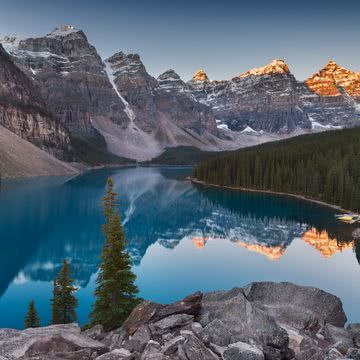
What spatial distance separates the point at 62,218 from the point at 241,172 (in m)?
74.4

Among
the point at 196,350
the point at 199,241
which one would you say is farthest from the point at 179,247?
the point at 196,350

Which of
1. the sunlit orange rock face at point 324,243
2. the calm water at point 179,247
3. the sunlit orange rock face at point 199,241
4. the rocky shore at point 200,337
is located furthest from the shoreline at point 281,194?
the rocky shore at point 200,337

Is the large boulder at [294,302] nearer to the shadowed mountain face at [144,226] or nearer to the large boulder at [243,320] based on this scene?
the large boulder at [243,320]

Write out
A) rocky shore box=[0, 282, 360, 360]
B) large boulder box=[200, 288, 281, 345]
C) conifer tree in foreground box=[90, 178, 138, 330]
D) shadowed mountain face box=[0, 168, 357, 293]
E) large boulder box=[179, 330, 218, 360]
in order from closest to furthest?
large boulder box=[179, 330, 218, 360]
rocky shore box=[0, 282, 360, 360]
large boulder box=[200, 288, 281, 345]
conifer tree in foreground box=[90, 178, 138, 330]
shadowed mountain face box=[0, 168, 357, 293]

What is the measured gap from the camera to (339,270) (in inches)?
1861

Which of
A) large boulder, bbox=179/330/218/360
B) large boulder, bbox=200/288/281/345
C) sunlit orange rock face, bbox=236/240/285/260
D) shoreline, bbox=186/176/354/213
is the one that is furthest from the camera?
shoreline, bbox=186/176/354/213

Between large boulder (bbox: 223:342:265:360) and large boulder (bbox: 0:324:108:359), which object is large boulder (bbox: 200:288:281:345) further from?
large boulder (bbox: 0:324:108:359)

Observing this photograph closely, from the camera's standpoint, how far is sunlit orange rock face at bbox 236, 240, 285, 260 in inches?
2172

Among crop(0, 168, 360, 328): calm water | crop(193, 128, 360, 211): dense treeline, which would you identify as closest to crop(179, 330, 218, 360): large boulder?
crop(0, 168, 360, 328): calm water

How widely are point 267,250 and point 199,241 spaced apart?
11.0 metres

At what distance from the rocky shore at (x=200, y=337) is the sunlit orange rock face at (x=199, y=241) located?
4278 centimetres

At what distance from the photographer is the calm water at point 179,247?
131 feet

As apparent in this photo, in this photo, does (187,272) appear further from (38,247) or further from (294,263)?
(38,247)

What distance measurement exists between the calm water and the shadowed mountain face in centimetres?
16
